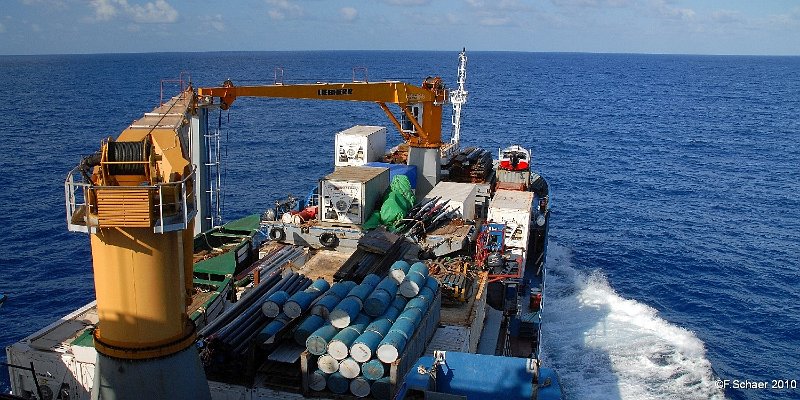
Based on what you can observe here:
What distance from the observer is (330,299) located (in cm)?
2172

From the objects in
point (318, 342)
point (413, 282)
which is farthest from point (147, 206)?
point (413, 282)

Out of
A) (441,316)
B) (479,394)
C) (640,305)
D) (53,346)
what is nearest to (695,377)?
(640,305)

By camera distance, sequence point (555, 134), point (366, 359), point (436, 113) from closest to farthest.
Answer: point (366, 359)
point (436, 113)
point (555, 134)

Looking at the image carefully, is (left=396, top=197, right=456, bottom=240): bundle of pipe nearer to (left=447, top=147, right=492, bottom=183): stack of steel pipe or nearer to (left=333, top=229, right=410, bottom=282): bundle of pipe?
(left=333, top=229, right=410, bottom=282): bundle of pipe

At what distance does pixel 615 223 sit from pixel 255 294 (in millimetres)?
44794

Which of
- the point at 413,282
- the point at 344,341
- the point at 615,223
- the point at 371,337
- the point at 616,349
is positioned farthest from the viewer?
the point at 615,223

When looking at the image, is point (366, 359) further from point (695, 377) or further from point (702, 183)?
point (702, 183)

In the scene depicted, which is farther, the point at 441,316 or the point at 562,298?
the point at 562,298

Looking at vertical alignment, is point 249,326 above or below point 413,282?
below

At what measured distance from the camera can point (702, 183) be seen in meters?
71.8

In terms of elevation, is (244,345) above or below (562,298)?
above

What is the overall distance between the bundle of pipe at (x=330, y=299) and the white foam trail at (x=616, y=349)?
54.6ft

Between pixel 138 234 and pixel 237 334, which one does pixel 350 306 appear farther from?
pixel 138 234

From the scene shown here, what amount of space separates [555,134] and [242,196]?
5828cm
